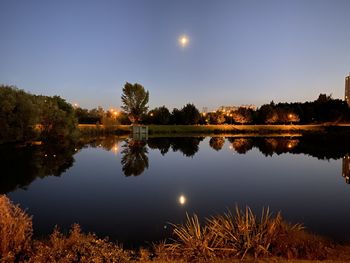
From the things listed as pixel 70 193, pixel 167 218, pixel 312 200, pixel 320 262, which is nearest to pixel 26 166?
pixel 70 193

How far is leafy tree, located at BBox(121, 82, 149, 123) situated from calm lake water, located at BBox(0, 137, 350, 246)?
196ft

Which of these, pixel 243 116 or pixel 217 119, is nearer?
pixel 243 116

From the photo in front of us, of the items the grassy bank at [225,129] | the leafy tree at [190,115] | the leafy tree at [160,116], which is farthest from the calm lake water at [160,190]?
the leafy tree at [190,115]

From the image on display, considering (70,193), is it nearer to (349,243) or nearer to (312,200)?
(312,200)

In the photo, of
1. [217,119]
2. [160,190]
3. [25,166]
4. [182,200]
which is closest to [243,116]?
[217,119]

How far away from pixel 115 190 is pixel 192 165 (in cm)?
1296

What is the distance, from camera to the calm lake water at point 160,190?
1334cm

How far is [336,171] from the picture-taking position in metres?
27.6

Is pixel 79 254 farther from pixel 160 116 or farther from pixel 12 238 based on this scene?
pixel 160 116

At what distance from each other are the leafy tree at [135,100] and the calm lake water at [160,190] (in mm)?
59843

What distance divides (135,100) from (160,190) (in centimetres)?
7628

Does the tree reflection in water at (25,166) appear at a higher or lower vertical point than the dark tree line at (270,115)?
lower

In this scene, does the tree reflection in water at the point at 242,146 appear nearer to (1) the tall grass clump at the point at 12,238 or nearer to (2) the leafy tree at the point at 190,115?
(1) the tall grass clump at the point at 12,238

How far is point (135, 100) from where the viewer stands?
311 ft
